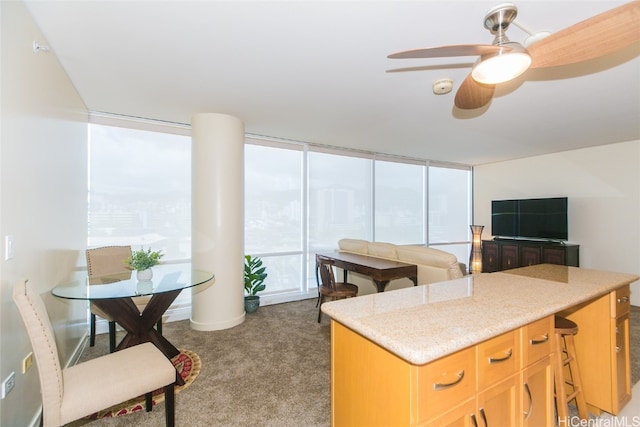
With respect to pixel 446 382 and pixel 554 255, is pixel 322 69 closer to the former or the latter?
pixel 446 382

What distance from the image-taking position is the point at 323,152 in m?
4.87

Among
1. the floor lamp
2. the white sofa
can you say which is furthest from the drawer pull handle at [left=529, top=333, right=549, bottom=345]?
the floor lamp

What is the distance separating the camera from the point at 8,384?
1.49 meters

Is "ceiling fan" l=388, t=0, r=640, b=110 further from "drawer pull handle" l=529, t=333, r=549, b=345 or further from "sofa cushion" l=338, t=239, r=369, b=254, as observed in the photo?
"sofa cushion" l=338, t=239, r=369, b=254

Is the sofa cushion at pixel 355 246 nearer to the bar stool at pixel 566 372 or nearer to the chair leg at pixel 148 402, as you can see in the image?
the bar stool at pixel 566 372

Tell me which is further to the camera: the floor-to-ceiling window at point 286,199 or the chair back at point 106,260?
the floor-to-ceiling window at point 286,199

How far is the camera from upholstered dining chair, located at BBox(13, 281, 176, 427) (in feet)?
4.30

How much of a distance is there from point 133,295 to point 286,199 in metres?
2.74

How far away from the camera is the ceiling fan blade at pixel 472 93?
1.90 metres

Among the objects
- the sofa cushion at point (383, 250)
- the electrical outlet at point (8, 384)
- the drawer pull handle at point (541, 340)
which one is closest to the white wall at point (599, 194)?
the sofa cushion at point (383, 250)

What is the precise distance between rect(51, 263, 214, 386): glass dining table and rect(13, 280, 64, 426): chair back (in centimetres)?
62

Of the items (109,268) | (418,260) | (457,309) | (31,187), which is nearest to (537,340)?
(457,309)

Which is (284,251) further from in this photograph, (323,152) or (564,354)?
(564,354)

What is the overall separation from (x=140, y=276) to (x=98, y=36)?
1.77 meters
